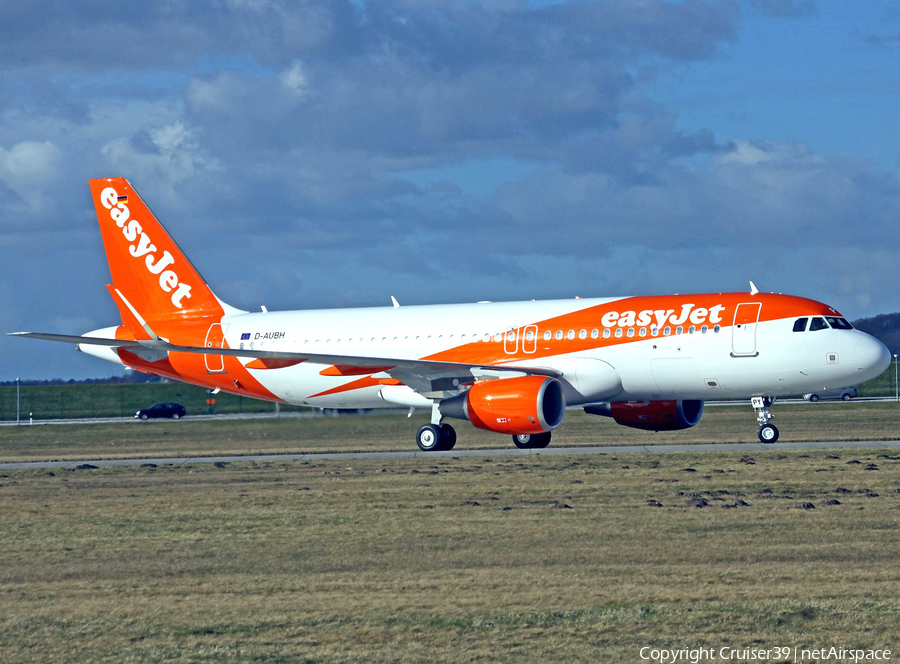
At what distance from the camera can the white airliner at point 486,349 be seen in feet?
94.7

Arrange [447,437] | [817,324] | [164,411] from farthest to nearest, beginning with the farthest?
[164,411]
[447,437]
[817,324]

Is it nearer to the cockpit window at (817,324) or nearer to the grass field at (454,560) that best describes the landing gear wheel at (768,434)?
the cockpit window at (817,324)

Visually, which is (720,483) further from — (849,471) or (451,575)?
(451,575)

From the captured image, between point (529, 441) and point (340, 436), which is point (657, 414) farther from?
point (340, 436)

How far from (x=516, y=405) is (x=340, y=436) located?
6.04 m

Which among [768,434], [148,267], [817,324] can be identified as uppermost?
[148,267]

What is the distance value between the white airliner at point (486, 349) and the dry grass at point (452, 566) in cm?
636

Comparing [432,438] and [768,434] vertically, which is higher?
[768,434]

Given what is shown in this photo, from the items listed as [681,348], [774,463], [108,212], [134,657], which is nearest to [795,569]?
[134,657]

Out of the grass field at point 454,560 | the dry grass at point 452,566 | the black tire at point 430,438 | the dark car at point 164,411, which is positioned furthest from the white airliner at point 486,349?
the dark car at point 164,411

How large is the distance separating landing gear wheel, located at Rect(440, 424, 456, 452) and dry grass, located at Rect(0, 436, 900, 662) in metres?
8.27

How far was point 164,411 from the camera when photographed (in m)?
76.0

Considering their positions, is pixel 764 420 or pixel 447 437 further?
pixel 447 437
